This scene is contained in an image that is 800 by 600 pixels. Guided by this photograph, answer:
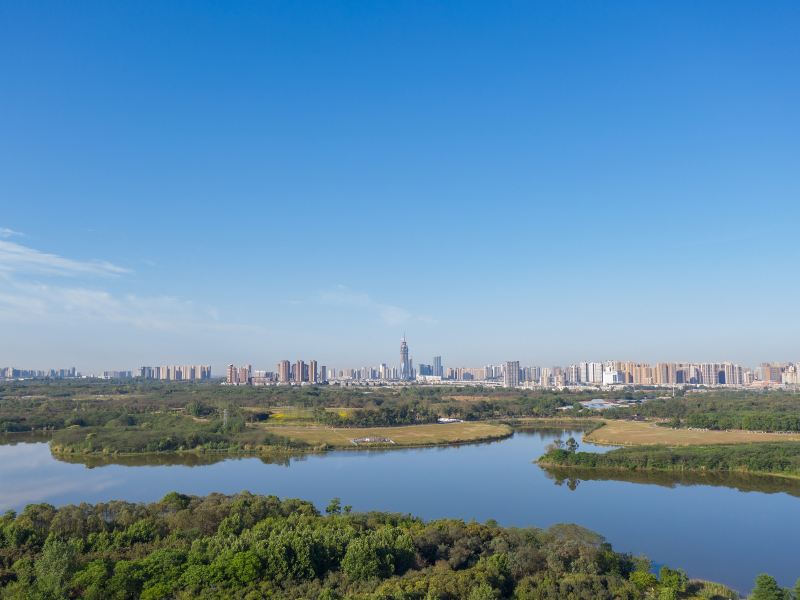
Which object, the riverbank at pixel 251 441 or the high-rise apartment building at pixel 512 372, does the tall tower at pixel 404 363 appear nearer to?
the high-rise apartment building at pixel 512 372

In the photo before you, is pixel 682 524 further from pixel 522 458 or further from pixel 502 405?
pixel 502 405

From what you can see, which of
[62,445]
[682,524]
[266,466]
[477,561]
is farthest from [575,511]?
[62,445]

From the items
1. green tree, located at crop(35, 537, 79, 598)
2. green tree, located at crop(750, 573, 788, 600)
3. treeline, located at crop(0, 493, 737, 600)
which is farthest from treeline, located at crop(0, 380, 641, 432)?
→ green tree, located at crop(750, 573, 788, 600)

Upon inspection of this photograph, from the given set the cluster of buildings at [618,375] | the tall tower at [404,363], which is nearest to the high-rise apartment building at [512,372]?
the cluster of buildings at [618,375]

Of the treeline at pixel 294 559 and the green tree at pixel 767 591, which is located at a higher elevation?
the treeline at pixel 294 559

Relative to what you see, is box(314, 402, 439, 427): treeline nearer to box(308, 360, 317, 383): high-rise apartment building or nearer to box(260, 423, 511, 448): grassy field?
box(260, 423, 511, 448): grassy field

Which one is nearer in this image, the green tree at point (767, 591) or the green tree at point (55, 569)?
the green tree at point (55, 569)

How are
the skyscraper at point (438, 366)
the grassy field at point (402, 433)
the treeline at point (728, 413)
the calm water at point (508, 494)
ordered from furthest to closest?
the skyscraper at point (438, 366) < the treeline at point (728, 413) < the grassy field at point (402, 433) < the calm water at point (508, 494)
